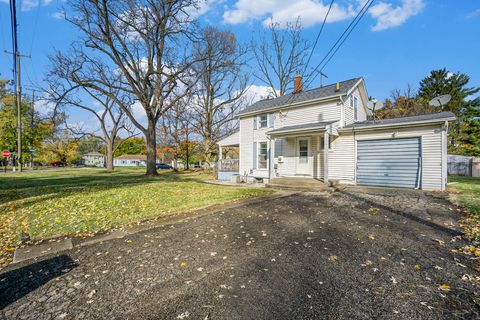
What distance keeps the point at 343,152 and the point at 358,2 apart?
6.86 meters

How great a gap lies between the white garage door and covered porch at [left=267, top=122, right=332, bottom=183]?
1791 mm

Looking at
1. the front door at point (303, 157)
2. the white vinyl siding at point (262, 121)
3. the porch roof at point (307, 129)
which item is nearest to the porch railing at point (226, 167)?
the white vinyl siding at point (262, 121)

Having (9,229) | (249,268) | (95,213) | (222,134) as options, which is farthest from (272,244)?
(222,134)

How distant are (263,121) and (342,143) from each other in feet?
17.8

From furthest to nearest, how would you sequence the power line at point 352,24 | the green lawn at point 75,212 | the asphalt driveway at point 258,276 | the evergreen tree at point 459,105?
the evergreen tree at point 459,105
the power line at point 352,24
the green lawn at point 75,212
the asphalt driveway at point 258,276

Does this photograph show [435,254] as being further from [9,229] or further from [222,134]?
[222,134]

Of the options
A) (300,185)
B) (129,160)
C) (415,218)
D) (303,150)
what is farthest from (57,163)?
(415,218)

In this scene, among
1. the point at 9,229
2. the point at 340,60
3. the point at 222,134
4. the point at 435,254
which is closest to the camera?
the point at 435,254

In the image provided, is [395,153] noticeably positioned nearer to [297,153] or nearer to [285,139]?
[297,153]

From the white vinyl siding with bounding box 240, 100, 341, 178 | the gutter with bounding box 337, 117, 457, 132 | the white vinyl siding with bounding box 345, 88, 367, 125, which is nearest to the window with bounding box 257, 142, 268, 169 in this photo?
the white vinyl siding with bounding box 240, 100, 341, 178

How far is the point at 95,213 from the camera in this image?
607 centimetres

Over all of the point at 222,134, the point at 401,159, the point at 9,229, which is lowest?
the point at 9,229

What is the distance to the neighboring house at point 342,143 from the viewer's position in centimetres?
942

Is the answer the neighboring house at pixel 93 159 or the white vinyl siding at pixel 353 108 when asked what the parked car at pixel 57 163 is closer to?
the neighboring house at pixel 93 159
